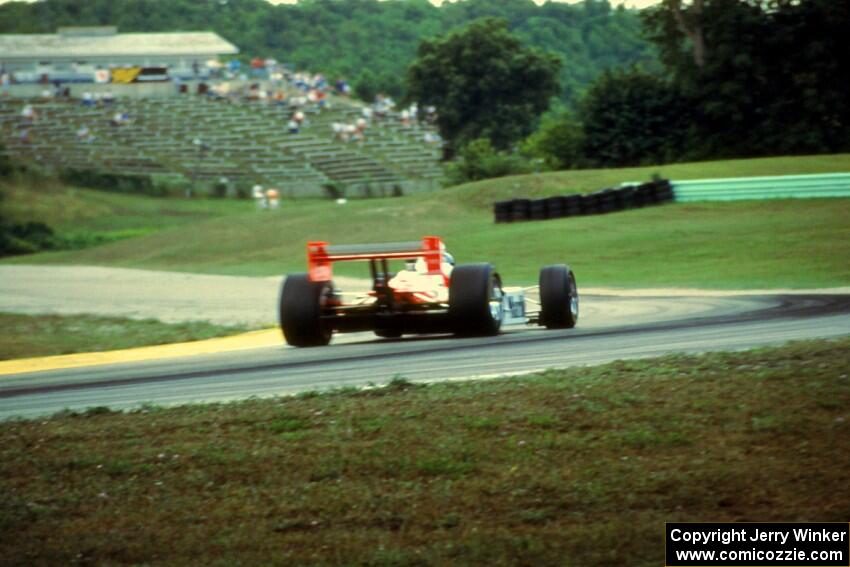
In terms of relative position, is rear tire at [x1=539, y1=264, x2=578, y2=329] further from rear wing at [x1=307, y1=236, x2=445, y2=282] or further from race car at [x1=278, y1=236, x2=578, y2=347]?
rear wing at [x1=307, y1=236, x2=445, y2=282]

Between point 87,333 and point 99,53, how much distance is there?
82.1 metres


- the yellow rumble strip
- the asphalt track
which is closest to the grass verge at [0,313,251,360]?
the yellow rumble strip

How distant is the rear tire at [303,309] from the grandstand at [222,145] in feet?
143

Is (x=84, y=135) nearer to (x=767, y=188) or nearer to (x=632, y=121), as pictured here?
(x=632, y=121)

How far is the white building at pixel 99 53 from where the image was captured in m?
90.6

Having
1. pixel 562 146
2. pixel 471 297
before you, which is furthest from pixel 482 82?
pixel 471 297

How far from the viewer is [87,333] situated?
21.4 metres

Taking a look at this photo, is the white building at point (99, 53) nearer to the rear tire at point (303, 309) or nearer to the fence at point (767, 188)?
the fence at point (767, 188)

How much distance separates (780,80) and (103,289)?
45.3 m

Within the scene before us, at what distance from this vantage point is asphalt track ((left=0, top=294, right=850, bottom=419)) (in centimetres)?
1232

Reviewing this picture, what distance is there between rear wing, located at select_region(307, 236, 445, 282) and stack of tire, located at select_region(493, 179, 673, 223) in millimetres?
23257

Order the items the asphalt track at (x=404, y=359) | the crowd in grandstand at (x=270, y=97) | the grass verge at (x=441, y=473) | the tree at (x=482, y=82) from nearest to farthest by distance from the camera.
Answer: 1. the grass verge at (x=441, y=473)
2. the asphalt track at (x=404, y=359)
3. the crowd in grandstand at (x=270, y=97)
4. the tree at (x=482, y=82)

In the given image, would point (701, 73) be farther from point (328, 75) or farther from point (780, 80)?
point (328, 75)

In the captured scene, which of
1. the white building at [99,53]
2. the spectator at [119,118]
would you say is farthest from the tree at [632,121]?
the white building at [99,53]
